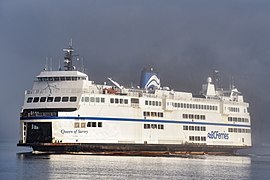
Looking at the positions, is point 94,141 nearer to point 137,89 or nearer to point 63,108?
point 63,108

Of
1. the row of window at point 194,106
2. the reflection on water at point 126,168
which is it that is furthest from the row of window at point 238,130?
the reflection on water at point 126,168

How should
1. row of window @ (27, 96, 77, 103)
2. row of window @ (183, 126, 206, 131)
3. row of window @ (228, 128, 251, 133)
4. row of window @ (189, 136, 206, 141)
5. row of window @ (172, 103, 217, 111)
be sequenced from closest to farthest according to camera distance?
row of window @ (27, 96, 77, 103) → row of window @ (172, 103, 217, 111) → row of window @ (183, 126, 206, 131) → row of window @ (189, 136, 206, 141) → row of window @ (228, 128, 251, 133)

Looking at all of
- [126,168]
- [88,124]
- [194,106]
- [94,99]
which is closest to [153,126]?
[194,106]

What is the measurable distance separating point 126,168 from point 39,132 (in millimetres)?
12760

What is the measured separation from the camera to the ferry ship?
2323 inches

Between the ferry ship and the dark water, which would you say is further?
the ferry ship

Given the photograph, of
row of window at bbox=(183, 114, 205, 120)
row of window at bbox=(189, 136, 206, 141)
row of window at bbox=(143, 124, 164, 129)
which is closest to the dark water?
row of window at bbox=(143, 124, 164, 129)

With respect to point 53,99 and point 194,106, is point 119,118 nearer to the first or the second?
point 53,99

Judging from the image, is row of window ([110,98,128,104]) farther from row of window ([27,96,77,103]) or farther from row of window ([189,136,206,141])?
row of window ([189,136,206,141])

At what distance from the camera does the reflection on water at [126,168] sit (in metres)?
45.9

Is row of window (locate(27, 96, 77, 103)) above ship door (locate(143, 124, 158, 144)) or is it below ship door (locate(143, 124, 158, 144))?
above

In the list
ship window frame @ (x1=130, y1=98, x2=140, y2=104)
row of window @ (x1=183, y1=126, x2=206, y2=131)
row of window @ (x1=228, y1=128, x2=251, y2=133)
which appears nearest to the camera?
ship window frame @ (x1=130, y1=98, x2=140, y2=104)

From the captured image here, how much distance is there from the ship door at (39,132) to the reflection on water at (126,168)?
173cm

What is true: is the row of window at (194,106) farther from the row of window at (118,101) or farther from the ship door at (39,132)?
the ship door at (39,132)
